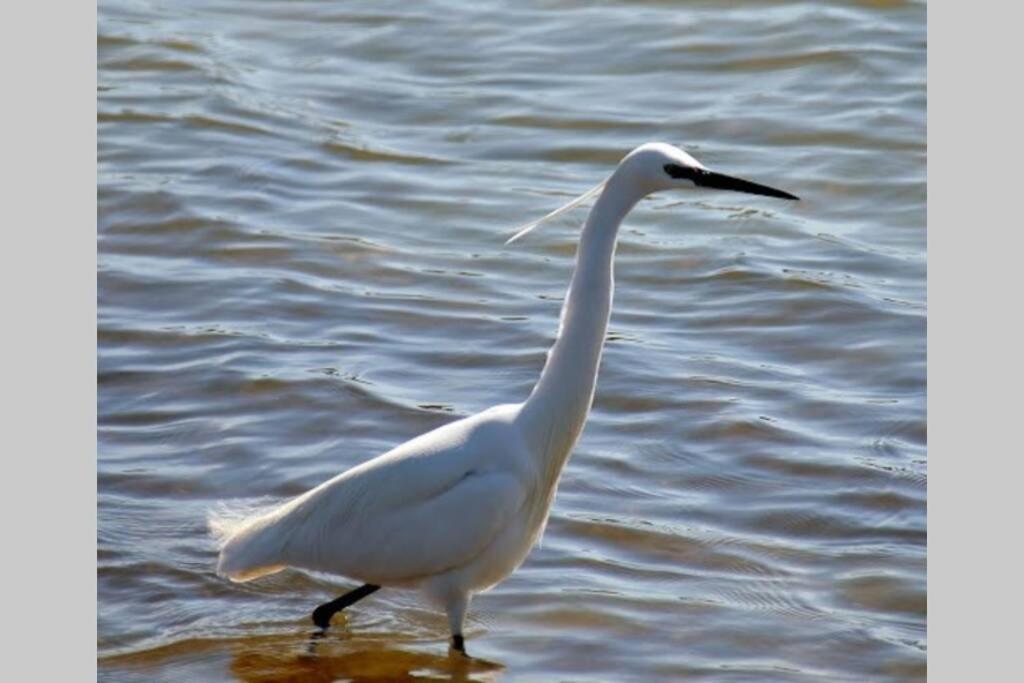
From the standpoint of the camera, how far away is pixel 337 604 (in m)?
5.15

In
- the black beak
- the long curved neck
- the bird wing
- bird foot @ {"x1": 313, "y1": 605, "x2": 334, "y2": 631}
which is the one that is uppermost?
the black beak

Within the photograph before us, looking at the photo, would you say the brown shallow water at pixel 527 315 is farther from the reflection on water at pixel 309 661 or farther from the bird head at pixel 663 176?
the bird head at pixel 663 176

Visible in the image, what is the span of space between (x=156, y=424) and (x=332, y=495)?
1.76 metres

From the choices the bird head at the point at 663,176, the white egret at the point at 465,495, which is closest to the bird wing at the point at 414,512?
the white egret at the point at 465,495

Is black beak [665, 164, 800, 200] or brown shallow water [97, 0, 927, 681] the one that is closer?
black beak [665, 164, 800, 200]

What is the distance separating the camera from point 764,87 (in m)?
10.3

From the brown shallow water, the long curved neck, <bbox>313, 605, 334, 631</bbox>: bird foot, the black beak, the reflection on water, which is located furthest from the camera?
the brown shallow water

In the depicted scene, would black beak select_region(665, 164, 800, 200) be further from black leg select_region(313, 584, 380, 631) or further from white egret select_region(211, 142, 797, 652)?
black leg select_region(313, 584, 380, 631)


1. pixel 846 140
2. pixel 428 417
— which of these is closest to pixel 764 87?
pixel 846 140

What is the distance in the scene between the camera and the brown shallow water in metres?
5.32

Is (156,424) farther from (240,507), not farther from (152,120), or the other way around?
(152,120)

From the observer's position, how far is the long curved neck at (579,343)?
481 centimetres

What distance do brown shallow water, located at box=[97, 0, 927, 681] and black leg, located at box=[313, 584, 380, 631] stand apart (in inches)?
3.3

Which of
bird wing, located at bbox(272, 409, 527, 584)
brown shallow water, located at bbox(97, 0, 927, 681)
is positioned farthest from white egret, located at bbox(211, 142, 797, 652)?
brown shallow water, located at bbox(97, 0, 927, 681)
